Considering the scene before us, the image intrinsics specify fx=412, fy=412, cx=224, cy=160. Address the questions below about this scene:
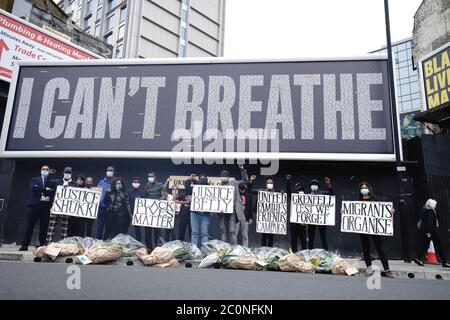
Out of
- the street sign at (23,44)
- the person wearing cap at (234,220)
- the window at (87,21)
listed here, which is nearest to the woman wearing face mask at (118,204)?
the person wearing cap at (234,220)

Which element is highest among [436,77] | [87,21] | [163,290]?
[87,21]

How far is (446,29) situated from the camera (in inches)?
786

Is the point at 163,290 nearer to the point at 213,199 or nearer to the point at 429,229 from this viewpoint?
the point at 213,199

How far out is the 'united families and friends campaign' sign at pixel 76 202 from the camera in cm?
940

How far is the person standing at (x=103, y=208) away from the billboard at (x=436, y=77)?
34.1ft

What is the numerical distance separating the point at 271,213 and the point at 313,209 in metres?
0.98

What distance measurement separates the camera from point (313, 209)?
9.43m

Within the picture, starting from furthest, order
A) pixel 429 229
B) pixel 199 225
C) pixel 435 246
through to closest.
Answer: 1. pixel 199 225
2. pixel 435 246
3. pixel 429 229

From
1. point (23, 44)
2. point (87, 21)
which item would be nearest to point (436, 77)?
point (23, 44)

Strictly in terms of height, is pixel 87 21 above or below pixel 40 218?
above

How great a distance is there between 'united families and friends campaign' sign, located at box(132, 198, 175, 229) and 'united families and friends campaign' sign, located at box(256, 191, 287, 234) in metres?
2.03
